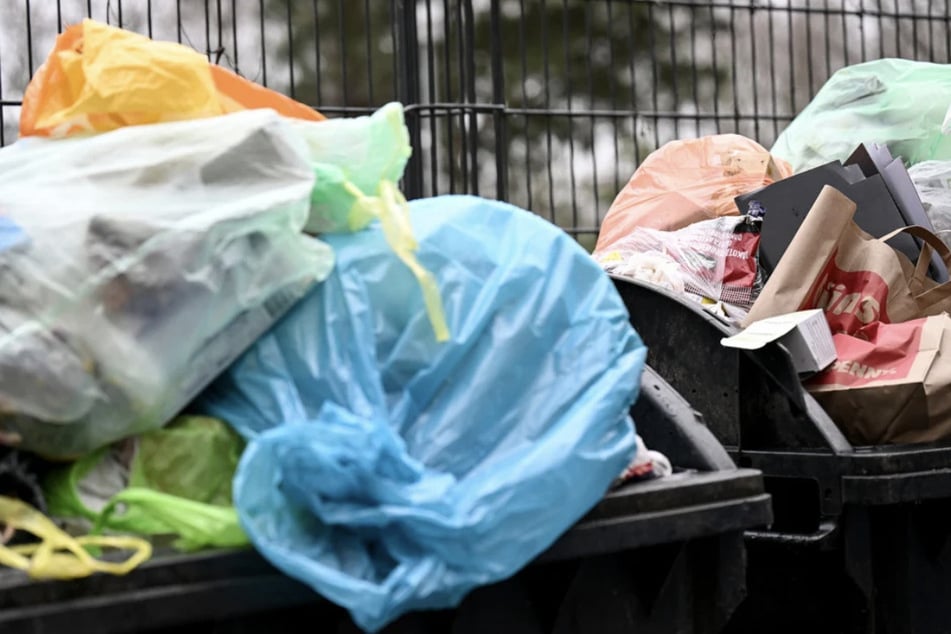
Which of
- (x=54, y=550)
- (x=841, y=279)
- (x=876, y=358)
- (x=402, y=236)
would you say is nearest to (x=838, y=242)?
(x=841, y=279)

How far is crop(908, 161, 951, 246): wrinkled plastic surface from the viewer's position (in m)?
3.60

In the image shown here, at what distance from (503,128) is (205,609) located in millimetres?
3800

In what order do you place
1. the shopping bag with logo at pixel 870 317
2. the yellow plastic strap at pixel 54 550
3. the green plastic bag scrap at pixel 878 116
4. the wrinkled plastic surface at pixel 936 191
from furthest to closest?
the green plastic bag scrap at pixel 878 116, the wrinkled plastic surface at pixel 936 191, the shopping bag with logo at pixel 870 317, the yellow plastic strap at pixel 54 550

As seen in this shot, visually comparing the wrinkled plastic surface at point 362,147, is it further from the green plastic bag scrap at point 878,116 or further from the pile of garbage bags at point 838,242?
the green plastic bag scrap at point 878,116

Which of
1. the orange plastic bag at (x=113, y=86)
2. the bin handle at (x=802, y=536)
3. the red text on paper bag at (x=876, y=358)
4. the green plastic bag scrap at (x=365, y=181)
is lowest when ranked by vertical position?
the bin handle at (x=802, y=536)

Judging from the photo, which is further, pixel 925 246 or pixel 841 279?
pixel 925 246

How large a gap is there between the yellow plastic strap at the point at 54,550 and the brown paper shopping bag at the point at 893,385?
1610mm

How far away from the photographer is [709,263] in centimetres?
327

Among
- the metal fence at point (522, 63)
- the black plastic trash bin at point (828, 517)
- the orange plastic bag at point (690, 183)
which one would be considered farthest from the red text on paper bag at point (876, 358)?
the metal fence at point (522, 63)

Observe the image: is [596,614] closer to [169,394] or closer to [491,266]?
[491,266]

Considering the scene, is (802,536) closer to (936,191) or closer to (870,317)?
(870,317)

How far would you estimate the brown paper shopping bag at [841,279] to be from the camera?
2.83 metres

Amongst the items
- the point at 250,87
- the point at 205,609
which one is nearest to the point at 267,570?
the point at 205,609

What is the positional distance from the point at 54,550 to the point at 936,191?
3.01 m
